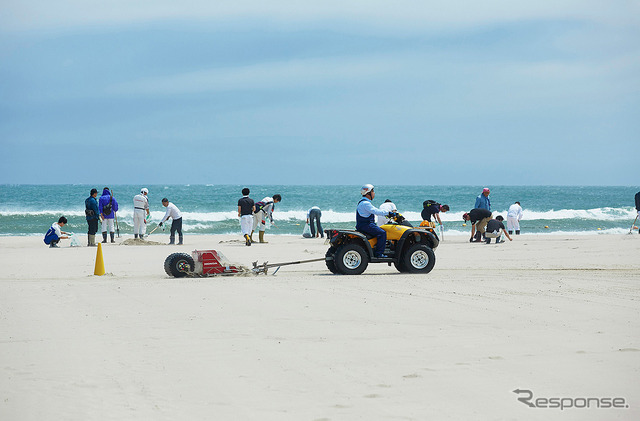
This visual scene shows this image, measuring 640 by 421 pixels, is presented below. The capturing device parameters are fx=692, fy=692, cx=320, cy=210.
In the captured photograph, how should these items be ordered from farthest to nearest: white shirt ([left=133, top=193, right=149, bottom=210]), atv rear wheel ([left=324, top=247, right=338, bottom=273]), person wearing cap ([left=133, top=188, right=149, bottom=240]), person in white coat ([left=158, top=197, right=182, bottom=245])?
person wearing cap ([left=133, top=188, right=149, bottom=240])
white shirt ([left=133, top=193, right=149, bottom=210])
person in white coat ([left=158, top=197, right=182, bottom=245])
atv rear wheel ([left=324, top=247, right=338, bottom=273])

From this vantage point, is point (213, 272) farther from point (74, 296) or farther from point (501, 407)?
point (501, 407)

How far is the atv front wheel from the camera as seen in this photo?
12.1 m

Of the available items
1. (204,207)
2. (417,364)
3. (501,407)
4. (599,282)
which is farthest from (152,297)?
(204,207)

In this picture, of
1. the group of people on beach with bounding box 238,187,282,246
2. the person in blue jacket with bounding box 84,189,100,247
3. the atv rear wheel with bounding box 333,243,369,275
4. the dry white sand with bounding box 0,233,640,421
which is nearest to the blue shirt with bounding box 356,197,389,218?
the atv rear wheel with bounding box 333,243,369,275

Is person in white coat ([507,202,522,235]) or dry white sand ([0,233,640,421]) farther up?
person in white coat ([507,202,522,235])

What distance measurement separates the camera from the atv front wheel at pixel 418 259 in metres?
12.1

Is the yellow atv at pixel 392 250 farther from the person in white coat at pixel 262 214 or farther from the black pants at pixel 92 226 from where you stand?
the black pants at pixel 92 226

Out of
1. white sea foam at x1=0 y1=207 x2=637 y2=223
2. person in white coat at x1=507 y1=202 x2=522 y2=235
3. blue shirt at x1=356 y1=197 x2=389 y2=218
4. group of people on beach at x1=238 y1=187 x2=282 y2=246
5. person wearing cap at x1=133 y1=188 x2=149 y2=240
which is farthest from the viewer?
white sea foam at x1=0 y1=207 x2=637 y2=223

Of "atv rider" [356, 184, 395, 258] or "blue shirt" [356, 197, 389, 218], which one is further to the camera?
"atv rider" [356, 184, 395, 258]

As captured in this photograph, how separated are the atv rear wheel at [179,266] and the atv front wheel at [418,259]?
12.2 feet

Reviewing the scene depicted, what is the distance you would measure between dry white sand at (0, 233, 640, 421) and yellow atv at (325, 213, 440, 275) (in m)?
0.40

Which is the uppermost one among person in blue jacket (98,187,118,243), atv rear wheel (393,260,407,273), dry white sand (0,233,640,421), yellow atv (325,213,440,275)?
person in blue jacket (98,187,118,243)

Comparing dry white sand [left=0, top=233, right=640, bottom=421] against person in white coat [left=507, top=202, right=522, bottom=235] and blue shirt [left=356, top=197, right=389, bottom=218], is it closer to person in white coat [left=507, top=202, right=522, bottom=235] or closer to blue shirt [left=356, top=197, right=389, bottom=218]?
blue shirt [left=356, top=197, right=389, bottom=218]

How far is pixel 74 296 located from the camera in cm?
955
